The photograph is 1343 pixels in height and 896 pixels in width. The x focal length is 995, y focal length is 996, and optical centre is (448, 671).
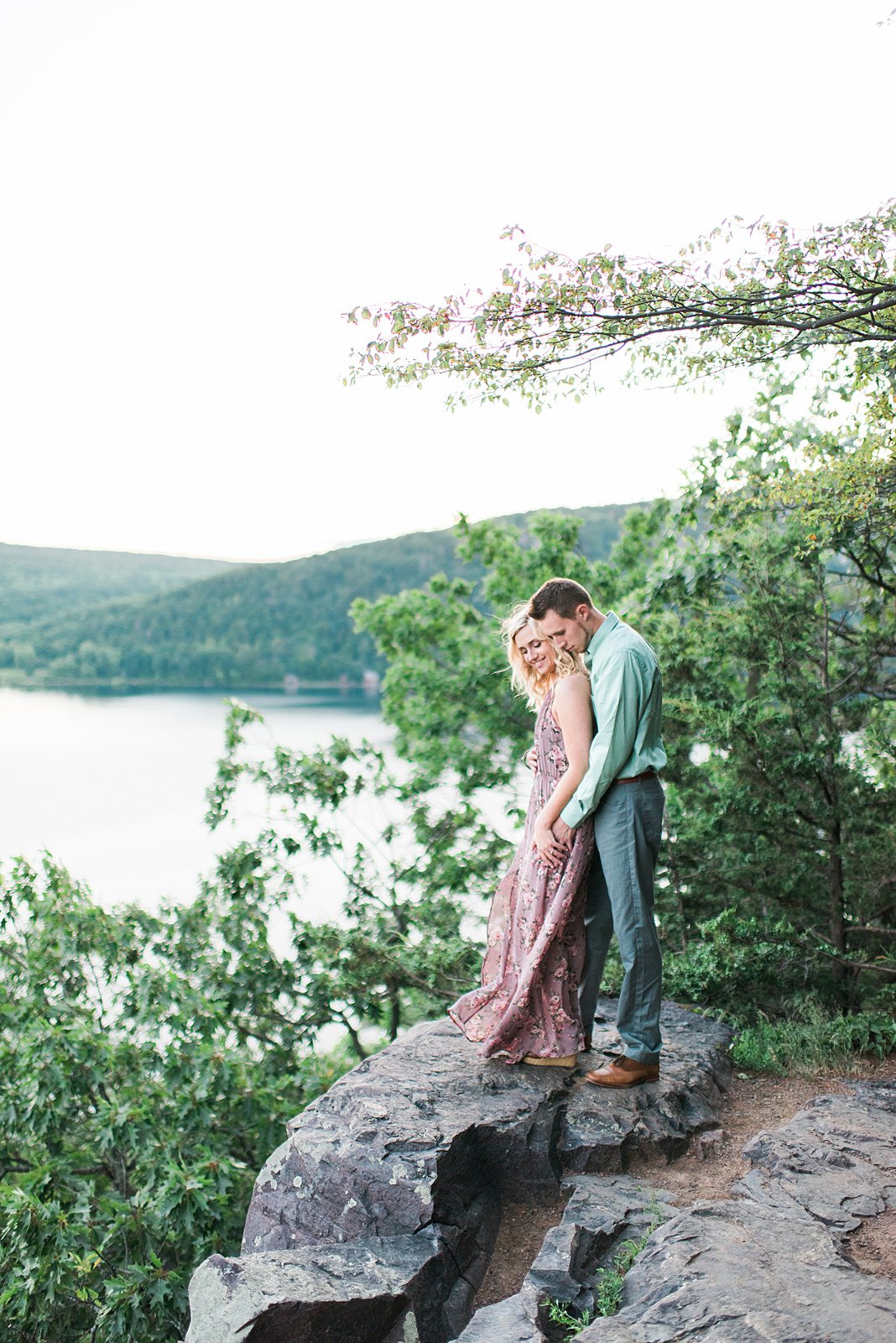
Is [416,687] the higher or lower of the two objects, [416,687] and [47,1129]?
the higher

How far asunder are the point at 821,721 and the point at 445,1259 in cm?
345

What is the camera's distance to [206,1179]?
15.6ft

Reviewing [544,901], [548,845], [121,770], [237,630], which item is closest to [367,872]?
[544,901]

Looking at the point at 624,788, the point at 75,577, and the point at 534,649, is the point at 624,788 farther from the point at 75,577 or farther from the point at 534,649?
the point at 75,577

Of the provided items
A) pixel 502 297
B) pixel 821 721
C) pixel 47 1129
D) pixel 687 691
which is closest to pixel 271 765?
pixel 47 1129

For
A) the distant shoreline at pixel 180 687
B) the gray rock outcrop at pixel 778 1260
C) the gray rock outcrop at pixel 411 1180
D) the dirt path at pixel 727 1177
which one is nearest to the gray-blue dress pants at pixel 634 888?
the gray rock outcrop at pixel 411 1180

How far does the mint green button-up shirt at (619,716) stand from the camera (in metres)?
3.56

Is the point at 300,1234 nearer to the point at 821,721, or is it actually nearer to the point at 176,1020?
the point at 176,1020

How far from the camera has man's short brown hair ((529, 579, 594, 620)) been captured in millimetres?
3699

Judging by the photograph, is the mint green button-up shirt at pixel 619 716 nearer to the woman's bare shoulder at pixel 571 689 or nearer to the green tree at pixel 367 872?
the woman's bare shoulder at pixel 571 689

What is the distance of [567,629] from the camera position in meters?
3.71

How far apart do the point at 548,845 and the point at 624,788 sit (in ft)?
1.17

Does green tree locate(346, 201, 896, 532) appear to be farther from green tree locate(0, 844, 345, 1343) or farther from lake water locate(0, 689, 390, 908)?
lake water locate(0, 689, 390, 908)

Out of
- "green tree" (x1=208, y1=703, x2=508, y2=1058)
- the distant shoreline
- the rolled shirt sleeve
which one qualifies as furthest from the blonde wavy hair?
the distant shoreline
